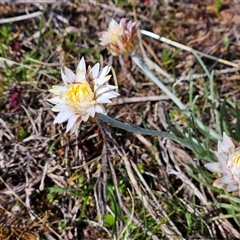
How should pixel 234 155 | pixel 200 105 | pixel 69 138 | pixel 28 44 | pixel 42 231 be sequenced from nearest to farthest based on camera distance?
pixel 234 155
pixel 42 231
pixel 69 138
pixel 200 105
pixel 28 44

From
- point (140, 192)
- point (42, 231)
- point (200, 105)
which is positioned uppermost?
point (200, 105)

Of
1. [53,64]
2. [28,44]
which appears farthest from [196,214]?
[28,44]

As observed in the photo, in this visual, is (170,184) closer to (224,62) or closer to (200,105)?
(200,105)

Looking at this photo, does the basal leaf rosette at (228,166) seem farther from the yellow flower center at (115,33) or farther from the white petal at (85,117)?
the yellow flower center at (115,33)

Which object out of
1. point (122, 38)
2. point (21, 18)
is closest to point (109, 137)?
point (122, 38)

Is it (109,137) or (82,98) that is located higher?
(82,98)

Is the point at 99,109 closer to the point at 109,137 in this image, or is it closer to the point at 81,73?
the point at 81,73

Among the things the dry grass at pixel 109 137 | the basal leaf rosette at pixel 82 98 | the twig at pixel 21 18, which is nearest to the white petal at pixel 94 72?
the basal leaf rosette at pixel 82 98
